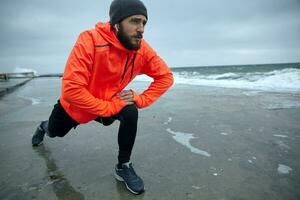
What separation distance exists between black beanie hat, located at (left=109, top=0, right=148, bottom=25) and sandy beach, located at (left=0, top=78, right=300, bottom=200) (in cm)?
154

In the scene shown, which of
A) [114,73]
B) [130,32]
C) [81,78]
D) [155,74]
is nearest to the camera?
[81,78]

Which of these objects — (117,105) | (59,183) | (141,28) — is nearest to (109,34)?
(141,28)

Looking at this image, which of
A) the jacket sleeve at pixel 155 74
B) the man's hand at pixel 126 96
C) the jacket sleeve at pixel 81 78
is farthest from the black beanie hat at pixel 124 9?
the man's hand at pixel 126 96

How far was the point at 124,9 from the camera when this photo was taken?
7.00 ft

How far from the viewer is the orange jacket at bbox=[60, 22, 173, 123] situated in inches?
80.4

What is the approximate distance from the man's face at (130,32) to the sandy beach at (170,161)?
1300 mm

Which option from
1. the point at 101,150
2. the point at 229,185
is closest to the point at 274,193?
the point at 229,185

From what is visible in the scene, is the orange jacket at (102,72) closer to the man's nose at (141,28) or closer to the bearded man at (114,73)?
the bearded man at (114,73)

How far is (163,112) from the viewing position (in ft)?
17.9

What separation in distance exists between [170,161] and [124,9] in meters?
1.68

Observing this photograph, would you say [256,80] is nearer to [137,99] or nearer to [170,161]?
[170,161]

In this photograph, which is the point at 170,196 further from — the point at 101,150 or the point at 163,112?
the point at 163,112

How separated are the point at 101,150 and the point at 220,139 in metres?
1.68

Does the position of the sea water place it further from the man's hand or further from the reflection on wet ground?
the reflection on wet ground
